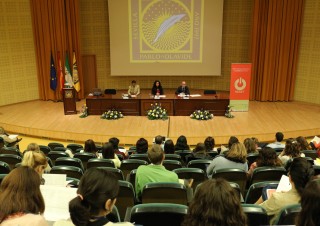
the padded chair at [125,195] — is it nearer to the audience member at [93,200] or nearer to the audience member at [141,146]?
the audience member at [93,200]

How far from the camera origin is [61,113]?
11.8 meters

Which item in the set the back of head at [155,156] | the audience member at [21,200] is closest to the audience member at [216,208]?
the audience member at [21,200]

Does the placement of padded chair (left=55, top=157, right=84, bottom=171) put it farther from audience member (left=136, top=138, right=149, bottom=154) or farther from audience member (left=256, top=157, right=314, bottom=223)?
audience member (left=256, top=157, right=314, bottom=223)

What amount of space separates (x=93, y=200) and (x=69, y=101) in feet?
32.5

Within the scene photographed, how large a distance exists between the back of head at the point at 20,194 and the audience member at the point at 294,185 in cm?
189

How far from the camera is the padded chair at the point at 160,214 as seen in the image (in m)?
2.63

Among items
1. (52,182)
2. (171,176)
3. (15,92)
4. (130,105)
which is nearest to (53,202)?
(52,182)

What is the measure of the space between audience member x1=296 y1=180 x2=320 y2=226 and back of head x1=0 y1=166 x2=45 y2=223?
5.19 feet

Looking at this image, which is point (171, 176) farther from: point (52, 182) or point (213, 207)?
point (213, 207)

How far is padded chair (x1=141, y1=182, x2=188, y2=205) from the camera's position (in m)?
3.49

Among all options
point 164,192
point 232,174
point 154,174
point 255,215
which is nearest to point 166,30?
point 232,174

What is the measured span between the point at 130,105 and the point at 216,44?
456 cm

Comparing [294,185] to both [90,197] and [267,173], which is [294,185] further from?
[90,197]

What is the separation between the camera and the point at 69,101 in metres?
11.4
